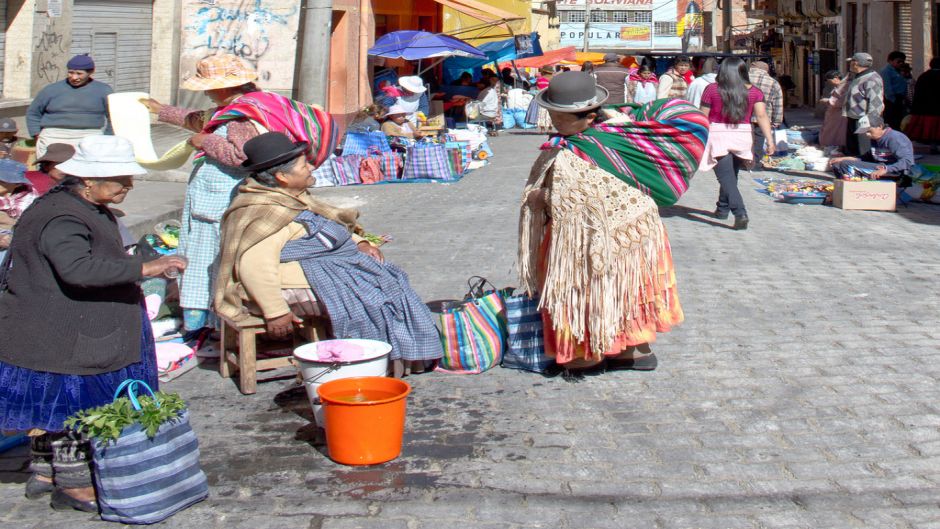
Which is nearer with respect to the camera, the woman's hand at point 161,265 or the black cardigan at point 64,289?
the black cardigan at point 64,289

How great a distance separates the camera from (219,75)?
20.1 ft

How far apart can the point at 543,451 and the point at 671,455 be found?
0.55 meters

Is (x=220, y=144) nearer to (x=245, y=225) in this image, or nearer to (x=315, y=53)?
(x=245, y=225)

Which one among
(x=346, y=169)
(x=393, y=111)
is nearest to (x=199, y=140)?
(x=346, y=169)

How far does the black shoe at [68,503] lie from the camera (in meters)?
4.11

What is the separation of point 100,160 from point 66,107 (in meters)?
6.56

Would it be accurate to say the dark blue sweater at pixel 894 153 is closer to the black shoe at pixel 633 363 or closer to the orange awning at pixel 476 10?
the black shoe at pixel 633 363

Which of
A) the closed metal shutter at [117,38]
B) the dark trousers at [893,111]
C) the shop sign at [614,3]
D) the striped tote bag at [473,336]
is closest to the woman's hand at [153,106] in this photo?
the striped tote bag at [473,336]

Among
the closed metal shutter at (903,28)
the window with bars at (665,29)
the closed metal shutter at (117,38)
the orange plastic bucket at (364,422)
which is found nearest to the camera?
the orange plastic bucket at (364,422)

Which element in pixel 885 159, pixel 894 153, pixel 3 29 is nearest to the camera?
pixel 894 153

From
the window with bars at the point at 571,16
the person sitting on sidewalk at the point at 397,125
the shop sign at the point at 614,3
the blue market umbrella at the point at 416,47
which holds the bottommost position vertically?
the person sitting on sidewalk at the point at 397,125

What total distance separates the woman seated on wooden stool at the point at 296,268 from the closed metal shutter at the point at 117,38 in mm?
9994

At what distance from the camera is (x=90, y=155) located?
4055mm

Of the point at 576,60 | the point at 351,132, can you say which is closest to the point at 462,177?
the point at 351,132
